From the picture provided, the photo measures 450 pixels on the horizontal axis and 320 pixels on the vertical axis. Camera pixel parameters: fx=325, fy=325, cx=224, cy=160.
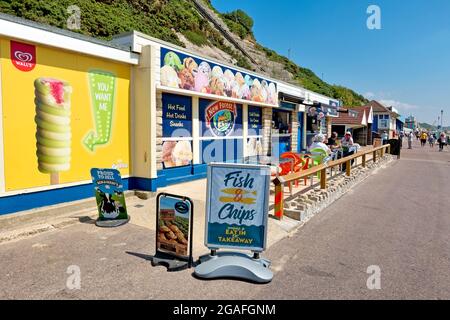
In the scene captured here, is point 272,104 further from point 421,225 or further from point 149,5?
point 149,5

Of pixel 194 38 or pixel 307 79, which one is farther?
pixel 307 79

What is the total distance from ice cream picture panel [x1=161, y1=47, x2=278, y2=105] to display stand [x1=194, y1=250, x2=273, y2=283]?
5.33 meters

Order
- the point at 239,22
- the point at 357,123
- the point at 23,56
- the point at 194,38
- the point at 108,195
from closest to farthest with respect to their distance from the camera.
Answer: the point at 23,56 < the point at 108,195 < the point at 357,123 < the point at 194,38 < the point at 239,22

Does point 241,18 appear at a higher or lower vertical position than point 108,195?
higher

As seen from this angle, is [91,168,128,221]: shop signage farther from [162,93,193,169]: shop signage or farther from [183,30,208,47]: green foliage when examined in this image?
[183,30,208,47]: green foliage

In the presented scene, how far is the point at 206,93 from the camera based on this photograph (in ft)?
32.1

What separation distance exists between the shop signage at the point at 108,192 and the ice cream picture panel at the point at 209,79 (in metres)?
3.17

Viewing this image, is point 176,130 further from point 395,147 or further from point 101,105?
point 395,147

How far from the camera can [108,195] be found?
19.0ft

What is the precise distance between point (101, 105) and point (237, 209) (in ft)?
14.3

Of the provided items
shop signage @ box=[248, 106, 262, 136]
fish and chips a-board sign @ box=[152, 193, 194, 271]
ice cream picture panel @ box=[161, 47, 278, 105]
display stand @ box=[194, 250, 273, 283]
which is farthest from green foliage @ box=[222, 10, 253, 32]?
display stand @ box=[194, 250, 273, 283]

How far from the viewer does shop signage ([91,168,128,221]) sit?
18.9 ft

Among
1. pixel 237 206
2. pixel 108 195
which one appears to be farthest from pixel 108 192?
pixel 237 206

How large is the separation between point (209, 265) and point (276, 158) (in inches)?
426
